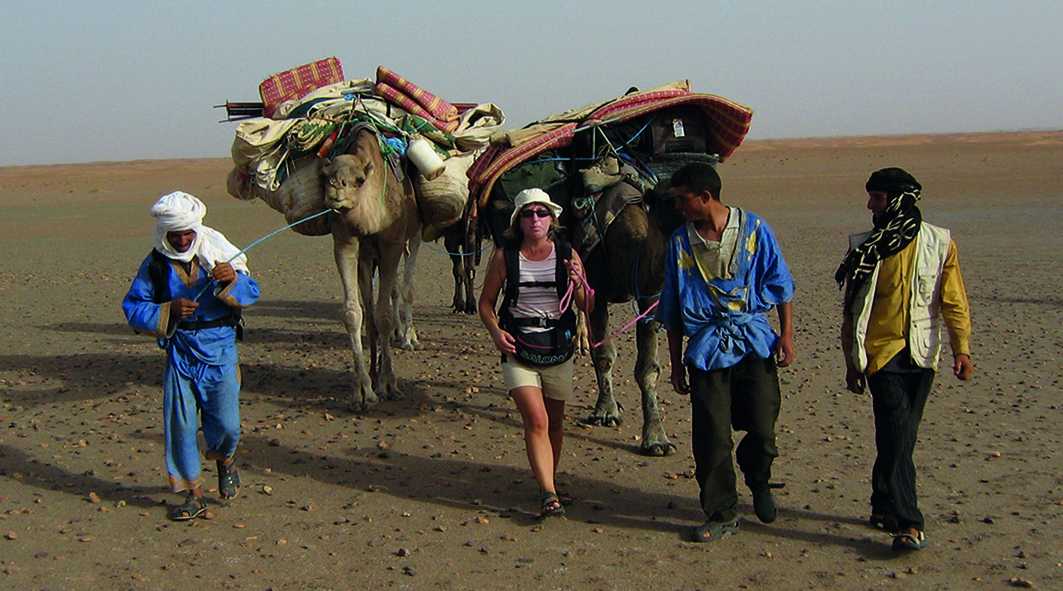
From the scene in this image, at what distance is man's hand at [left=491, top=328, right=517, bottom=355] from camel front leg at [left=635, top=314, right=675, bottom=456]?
1.72m

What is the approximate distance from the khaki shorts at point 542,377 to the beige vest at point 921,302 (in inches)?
61.8

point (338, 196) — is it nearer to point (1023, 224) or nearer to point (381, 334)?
point (381, 334)

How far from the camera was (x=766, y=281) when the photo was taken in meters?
5.80

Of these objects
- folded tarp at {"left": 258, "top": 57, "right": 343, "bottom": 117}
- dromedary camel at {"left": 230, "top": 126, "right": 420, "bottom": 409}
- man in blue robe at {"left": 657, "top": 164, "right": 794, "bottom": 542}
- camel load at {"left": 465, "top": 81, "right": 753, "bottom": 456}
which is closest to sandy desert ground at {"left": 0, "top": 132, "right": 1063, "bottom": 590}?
dromedary camel at {"left": 230, "top": 126, "right": 420, "bottom": 409}

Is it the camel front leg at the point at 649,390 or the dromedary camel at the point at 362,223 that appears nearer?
the camel front leg at the point at 649,390

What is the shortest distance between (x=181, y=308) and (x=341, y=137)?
340cm

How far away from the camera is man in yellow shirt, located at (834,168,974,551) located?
5.62m

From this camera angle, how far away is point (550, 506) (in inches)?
248

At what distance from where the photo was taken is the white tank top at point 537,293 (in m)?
6.16

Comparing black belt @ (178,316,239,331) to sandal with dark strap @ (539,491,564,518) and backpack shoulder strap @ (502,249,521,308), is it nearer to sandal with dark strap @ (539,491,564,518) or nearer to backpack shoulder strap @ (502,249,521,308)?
backpack shoulder strap @ (502,249,521,308)

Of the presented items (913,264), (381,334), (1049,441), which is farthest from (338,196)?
(1049,441)

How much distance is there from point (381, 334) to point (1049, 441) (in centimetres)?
525

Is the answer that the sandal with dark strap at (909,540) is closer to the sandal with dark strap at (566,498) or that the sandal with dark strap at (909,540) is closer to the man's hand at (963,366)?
the man's hand at (963,366)

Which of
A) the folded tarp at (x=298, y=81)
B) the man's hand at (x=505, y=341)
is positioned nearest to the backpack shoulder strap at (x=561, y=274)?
the man's hand at (x=505, y=341)
